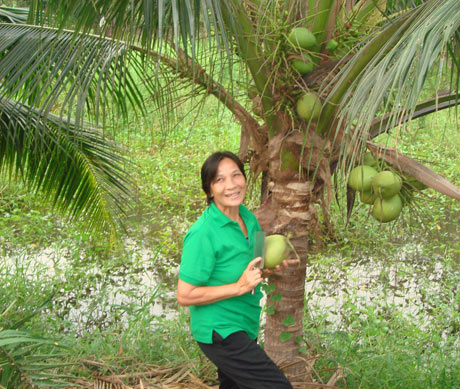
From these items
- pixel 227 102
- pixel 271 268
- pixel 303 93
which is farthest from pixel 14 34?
pixel 271 268

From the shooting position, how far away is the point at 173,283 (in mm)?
5645

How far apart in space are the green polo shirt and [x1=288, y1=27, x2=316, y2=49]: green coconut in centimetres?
75

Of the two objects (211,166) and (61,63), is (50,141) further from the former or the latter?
(211,166)

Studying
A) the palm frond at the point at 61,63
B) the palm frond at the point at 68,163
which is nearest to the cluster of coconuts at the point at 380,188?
the palm frond at the point at 61,63

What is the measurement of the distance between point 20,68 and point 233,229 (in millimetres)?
1565

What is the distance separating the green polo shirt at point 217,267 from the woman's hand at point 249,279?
0.27 feet

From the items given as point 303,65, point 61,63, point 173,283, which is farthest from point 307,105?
point 173,283

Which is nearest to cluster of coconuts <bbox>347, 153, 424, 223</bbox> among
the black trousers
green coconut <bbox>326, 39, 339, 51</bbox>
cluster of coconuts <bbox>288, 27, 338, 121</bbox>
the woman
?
cluster of coconuts <bbox>288, 27, 338, 121</bbox>

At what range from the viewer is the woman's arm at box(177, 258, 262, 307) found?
2.20m

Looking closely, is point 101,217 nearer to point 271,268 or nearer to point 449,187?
point 271,268

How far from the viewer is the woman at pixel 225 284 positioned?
7.25 feet

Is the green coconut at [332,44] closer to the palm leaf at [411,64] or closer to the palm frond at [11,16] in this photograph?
the palm leaf at [411,64]

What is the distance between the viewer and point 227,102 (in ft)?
8.79

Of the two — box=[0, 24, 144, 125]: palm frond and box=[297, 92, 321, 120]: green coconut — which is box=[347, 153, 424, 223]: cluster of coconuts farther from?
box=[0, 24, 144, 125]: palm frond
